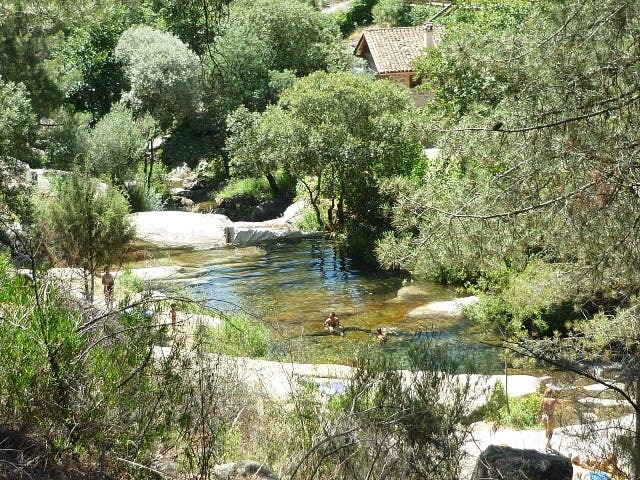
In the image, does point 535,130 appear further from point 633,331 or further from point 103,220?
point 103,220

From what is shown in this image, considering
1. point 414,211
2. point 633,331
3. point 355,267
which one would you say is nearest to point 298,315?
point 355,267

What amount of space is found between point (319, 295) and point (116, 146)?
1250cm

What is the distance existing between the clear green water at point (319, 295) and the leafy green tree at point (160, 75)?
32.9ft

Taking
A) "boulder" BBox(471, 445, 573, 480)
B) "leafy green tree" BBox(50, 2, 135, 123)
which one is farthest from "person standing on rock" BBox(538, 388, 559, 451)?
"leafy green tree" BBox(50, 2, 135, 123)

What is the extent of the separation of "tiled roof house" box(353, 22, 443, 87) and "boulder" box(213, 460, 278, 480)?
112ft

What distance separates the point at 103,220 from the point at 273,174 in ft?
63.7

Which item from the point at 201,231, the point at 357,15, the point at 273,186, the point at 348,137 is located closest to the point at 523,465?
the point at 348,137

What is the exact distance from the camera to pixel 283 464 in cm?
577

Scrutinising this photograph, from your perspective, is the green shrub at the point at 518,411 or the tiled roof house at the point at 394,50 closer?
the green shrub at the point at 518,411

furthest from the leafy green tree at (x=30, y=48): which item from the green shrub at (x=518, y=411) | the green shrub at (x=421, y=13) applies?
the green shrub at (x=421, y=13)

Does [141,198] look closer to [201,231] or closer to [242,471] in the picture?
[201,231]

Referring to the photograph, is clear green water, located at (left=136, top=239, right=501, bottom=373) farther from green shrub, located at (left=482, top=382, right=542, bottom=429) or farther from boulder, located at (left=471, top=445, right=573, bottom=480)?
boulder, located at (left=471, top=445, right=573, bottom=480)

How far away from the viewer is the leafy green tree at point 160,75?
1312 inches

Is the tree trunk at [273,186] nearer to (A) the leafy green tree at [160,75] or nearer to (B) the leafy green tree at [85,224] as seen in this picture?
(A) the leafy green tree at [160,75]
